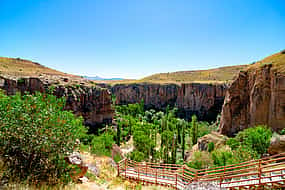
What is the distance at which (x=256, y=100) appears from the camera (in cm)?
2462

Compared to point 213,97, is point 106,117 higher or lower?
lower

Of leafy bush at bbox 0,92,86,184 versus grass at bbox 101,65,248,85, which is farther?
grass at bbox 101,65,248,85

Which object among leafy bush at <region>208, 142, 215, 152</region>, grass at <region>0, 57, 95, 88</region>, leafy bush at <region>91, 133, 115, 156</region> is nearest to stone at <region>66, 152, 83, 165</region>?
leafy bush at <region>91, 133, 115, 156</region>

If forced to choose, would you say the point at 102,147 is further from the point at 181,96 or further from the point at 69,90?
the point at 181,96

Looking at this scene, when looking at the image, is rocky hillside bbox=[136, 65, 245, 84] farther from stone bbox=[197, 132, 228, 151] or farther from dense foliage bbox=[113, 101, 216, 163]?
stone bbox=[197, 132, 228, 151]

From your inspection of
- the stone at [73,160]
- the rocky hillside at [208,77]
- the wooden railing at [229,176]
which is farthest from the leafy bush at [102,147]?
the rocky hillside at [208,77]

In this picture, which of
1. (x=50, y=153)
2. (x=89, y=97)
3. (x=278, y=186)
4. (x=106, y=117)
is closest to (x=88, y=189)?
(x=50, y=153)

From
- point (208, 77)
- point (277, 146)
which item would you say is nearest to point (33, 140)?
point (277, 146)

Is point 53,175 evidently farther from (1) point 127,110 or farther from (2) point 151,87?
(2) point 151,87

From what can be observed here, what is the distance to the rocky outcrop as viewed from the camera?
842 inches

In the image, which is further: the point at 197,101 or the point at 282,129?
the point at 197,101

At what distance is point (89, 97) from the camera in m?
41.9

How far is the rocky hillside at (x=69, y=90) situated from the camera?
3196 centimetres

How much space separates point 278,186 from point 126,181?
7318 millimetres
